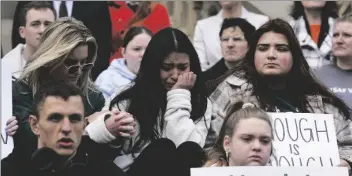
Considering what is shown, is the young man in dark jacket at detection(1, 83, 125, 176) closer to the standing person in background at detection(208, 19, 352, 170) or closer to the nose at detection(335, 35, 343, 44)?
the standing person in background at detection(208, 19, 352, 170)

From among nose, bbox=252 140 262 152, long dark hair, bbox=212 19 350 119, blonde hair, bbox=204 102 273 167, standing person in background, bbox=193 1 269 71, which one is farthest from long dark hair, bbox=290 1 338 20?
nose, bbox=252 140 262 152

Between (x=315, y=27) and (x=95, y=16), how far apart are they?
1788 mm

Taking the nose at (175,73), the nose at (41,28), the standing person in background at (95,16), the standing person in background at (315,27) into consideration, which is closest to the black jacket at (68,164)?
the nose at (175,73)

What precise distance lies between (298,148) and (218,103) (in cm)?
62

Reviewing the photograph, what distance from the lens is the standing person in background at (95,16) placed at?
9.59 metres

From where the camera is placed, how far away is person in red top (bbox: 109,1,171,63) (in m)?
10.0

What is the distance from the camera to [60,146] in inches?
302

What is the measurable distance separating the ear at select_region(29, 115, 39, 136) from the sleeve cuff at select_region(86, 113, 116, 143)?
1.05 feet

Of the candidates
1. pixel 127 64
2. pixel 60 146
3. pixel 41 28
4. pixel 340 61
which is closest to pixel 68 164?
pixel 60 146

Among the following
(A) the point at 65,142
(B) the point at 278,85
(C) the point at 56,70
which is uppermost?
(C) the point at 56,70

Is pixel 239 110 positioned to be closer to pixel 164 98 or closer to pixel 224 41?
pixel 164 98

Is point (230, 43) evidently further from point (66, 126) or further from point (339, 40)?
point (66, 126)

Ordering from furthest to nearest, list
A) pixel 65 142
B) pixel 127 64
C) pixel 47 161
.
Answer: pixel 127 64, pixel 65 142, pixel 47 161

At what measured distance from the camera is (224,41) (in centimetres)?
959
